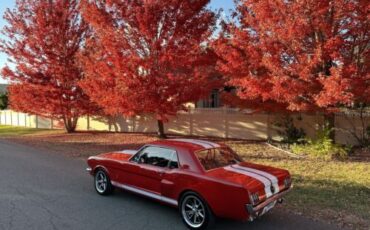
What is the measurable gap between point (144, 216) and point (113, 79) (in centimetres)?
887

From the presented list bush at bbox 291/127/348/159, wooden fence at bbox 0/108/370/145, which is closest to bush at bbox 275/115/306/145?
wooden fence at bbox 0/108/370/145

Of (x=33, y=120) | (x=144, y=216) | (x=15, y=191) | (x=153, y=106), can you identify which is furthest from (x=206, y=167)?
(x=33, y=120)

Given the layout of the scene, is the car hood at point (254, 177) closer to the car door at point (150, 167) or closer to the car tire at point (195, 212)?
the car tire at point (195, 212)

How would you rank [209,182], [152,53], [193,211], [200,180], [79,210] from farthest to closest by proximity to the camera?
1. [152,53]
2. [79,210]
3. [193,211]
4. [200,180]
5. [209,182]

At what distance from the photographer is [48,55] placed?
2034cm

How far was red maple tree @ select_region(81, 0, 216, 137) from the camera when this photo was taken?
45.0ft

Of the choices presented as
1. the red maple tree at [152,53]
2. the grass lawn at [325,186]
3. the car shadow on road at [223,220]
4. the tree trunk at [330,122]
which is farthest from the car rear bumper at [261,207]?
the red maple tree at [152,53]

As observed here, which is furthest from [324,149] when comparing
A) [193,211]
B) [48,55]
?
[48,55]

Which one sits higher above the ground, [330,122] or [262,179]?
[330,122]

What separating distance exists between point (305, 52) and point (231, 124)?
6.83m

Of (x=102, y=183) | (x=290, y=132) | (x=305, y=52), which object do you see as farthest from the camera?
(x=290, y=132)

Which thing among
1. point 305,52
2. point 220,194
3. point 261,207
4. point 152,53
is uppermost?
point 152,53

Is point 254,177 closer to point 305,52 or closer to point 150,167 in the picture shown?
point 150,167

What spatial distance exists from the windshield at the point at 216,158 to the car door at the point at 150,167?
0.57 metres
